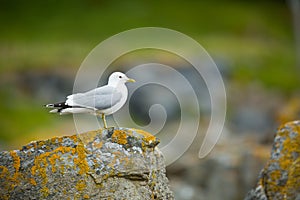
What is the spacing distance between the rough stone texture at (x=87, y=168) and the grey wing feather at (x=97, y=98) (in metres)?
0.59

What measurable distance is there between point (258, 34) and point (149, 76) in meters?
22.6

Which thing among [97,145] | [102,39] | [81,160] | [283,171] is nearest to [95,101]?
[97,145]

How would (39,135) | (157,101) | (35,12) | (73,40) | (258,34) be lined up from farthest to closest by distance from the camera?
(35,12)
(258,34)
(73,40)
(157,101)
(39,135)

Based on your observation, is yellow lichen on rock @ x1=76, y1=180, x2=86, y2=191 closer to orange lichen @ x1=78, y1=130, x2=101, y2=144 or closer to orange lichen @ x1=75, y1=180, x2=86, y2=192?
orange lichen @ x1=75, y1=180, x2=86, y2=192

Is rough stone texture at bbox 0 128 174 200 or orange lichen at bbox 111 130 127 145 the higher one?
orange lichen at bbox 111 130 127 145

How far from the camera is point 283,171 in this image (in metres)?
11.9

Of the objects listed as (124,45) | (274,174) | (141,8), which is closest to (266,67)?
(124,45)

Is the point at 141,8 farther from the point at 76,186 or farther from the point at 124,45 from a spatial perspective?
the point at 76,186

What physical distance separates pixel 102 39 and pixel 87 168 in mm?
48060

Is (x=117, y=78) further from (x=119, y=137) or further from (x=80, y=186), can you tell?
(x=80, y=186)

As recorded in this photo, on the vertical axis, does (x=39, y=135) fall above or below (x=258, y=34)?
below

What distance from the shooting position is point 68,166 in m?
10.1

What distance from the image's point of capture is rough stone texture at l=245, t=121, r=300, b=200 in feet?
38.3

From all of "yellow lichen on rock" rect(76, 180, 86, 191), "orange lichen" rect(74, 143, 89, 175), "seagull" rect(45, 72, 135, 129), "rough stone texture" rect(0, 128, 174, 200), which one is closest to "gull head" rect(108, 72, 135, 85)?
"seagull" rect(45, 72, 135, 129)
